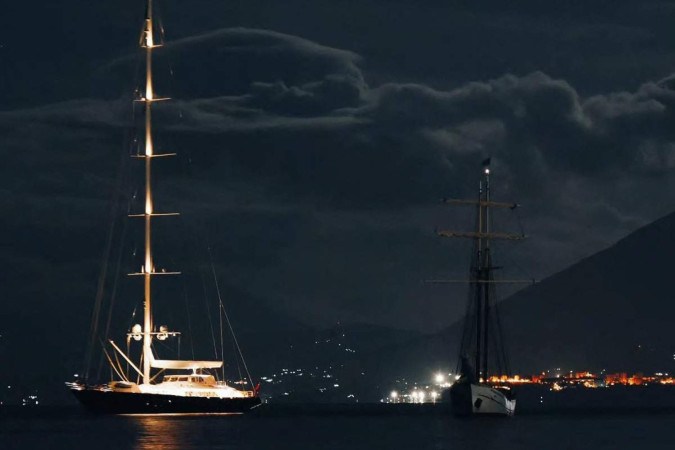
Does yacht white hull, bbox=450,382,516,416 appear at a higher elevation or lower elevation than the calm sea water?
higher

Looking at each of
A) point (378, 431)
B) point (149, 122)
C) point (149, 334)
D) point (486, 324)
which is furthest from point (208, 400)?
point (486, 324)

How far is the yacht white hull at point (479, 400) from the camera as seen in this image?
607ft

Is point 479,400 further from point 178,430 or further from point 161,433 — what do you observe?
point 161,433

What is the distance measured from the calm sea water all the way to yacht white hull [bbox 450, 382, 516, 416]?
155 inches

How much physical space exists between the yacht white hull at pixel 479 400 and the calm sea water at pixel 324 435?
3943mm

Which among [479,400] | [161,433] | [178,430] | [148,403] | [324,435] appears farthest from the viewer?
[479,400]

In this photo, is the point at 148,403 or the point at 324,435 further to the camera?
the point at 148,403

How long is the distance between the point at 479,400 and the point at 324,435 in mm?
41105

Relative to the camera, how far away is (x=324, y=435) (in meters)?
148

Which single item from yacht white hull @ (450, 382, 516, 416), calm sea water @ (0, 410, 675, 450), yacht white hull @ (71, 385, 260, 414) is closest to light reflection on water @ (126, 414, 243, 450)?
calm sea water @ (0, 410, 675, 450)

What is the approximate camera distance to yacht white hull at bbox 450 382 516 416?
18512cm

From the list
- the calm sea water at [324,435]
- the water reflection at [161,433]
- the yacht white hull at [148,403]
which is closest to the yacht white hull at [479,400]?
the calm sea water at [324,435]

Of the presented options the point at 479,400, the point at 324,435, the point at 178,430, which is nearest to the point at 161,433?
the point at 178,430

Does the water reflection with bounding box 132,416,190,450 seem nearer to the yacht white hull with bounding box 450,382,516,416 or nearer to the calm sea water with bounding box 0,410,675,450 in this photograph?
the calm sea water with bounding box 0,410,675,450
